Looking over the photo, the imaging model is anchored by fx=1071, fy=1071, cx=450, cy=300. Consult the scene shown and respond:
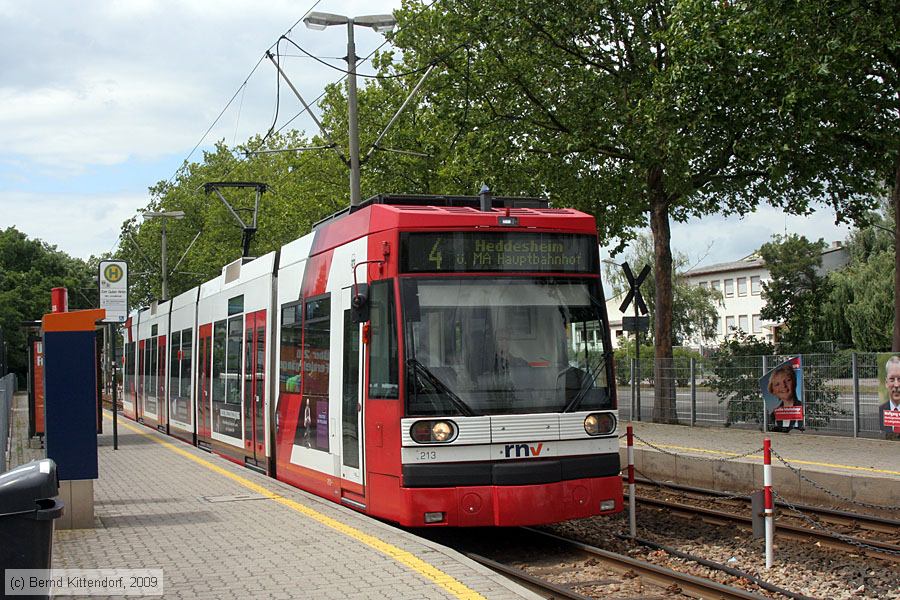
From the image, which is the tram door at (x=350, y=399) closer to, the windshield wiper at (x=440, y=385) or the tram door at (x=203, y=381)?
the windshield wiper at (x=440, y=385)

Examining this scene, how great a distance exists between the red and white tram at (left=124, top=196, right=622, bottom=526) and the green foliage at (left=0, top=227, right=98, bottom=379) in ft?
195

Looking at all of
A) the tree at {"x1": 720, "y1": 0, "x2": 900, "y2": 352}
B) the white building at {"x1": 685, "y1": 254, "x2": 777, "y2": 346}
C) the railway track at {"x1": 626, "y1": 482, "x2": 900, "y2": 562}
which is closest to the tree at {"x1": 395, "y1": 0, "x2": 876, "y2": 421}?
the tree at {"x1": 720, "y1": 0, "x2": 900, "y2": 352}

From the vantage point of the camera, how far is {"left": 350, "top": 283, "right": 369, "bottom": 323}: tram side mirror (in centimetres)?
985

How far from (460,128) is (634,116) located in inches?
182

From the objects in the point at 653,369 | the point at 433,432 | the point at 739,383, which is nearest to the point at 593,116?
the point at 653,369

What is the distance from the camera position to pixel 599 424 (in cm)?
980

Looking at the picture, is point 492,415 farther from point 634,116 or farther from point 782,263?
point 782,263

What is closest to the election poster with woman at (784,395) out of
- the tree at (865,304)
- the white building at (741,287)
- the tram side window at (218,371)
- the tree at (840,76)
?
the tree at (840,76)

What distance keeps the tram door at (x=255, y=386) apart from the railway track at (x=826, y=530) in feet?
17.4

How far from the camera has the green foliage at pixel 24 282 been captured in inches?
2650

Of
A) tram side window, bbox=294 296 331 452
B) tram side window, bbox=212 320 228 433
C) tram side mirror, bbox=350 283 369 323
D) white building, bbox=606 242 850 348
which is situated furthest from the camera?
white building, bbox=606 242 850 348

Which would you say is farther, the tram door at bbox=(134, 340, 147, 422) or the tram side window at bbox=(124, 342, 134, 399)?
the tram side window at bbox=(124, 342, 134, 399)

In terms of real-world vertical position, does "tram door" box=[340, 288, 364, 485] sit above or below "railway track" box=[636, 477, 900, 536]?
above

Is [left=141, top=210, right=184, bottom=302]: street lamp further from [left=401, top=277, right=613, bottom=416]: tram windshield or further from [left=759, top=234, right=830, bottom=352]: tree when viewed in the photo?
[left=401, top=277, right=613, bottom=416]: tram windshield
